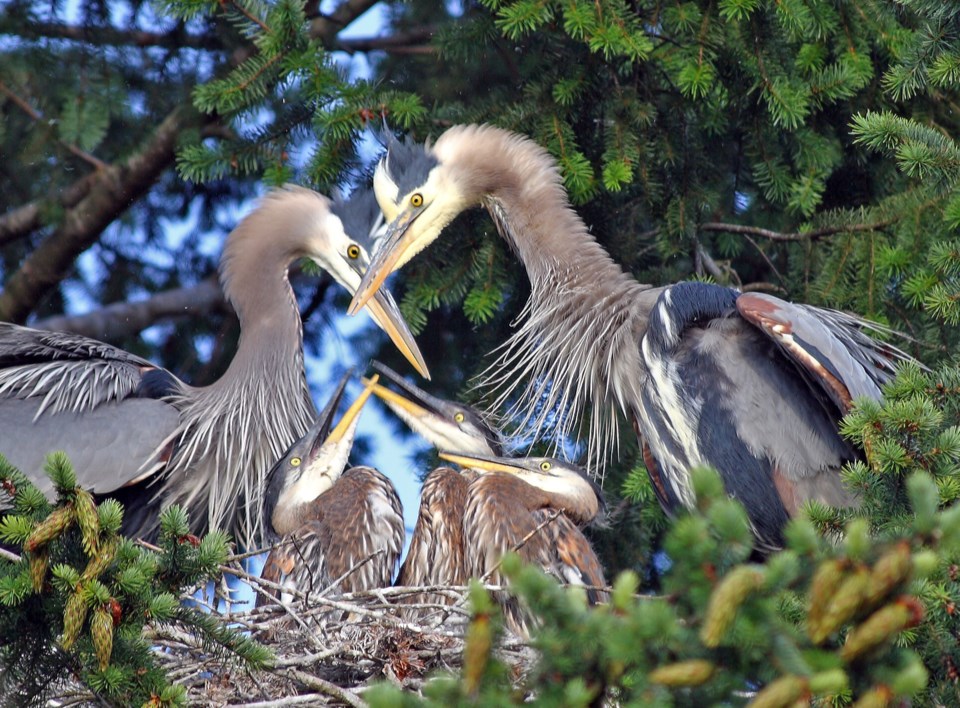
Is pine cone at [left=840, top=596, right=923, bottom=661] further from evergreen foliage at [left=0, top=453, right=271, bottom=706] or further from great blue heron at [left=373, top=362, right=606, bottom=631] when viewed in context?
great blue heron at [left=373, top=362, right=606, bottom=631]

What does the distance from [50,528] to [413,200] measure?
2692 millimetres

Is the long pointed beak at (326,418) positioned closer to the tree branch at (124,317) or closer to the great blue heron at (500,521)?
the great blue heron at (500,521)

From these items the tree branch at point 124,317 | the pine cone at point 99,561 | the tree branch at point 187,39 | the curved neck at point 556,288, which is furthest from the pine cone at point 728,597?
the tree branch at point 124,317

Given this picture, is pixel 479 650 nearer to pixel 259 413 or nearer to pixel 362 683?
pixel 362 683

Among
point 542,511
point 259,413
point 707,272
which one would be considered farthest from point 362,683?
point 707,272

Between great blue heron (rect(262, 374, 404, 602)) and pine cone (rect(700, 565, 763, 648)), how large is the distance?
2.27m

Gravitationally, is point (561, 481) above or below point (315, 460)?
below

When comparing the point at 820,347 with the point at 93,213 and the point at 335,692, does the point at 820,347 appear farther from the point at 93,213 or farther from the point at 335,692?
the point at 93,213

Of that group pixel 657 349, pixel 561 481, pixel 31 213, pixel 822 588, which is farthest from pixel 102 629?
pixel 31 213

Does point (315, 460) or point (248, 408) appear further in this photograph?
point (248, 408)

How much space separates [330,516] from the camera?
13.3ft

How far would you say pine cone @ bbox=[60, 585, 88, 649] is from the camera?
200 cm

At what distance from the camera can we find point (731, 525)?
154 centimetres

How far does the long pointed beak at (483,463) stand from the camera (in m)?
4.31
